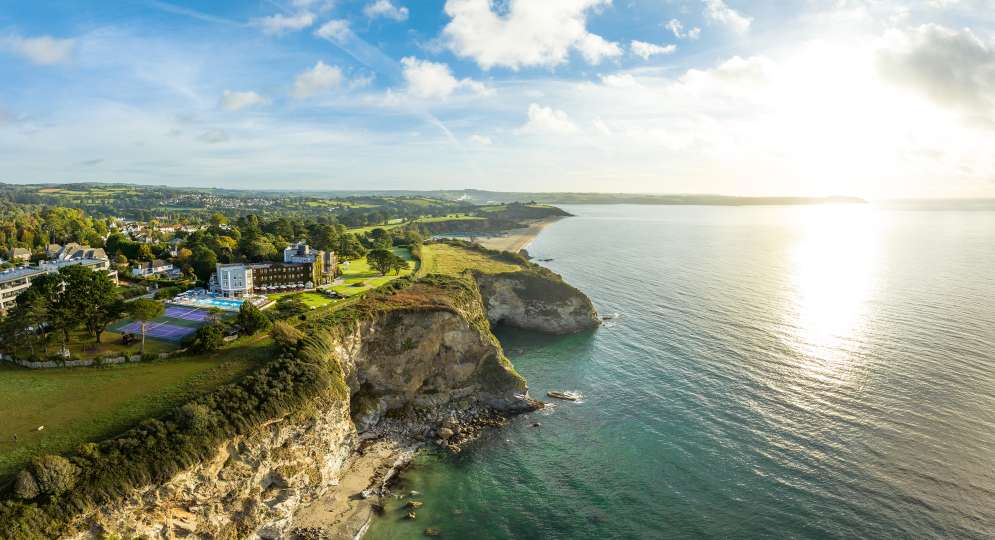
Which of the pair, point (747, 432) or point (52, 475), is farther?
point (747, 432)

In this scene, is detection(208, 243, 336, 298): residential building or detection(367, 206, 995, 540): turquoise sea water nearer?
detection(367, 206, 995, 540): turquoise sea water

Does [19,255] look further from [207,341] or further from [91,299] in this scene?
[207,341]

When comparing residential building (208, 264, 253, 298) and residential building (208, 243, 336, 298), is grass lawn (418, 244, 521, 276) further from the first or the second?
residential building (208, 264, 253, 298)

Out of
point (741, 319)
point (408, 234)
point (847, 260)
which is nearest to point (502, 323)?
point (741, 319)

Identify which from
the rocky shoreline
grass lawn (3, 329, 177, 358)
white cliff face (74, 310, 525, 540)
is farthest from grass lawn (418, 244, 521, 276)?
grass lawn (3, 329, 177, 358)

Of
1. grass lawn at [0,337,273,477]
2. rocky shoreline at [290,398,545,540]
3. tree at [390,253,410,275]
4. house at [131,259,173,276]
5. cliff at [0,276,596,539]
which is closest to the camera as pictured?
cliff at [0,276,596,539]

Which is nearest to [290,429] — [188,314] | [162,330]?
[162,330]

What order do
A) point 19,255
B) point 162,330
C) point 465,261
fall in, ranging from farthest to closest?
point 465,261, point 19,255, point 162,330
